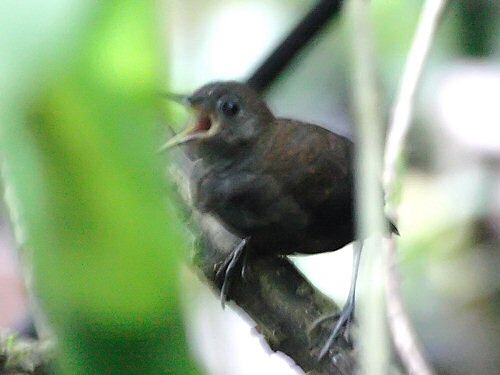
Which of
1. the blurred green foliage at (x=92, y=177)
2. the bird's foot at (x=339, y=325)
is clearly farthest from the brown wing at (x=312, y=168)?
the blurred green foliage at (x=92, y=177)

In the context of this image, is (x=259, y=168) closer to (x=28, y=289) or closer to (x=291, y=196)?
(x=291, y=196)

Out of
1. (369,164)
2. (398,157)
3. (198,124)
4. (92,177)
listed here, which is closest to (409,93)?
(398,157)

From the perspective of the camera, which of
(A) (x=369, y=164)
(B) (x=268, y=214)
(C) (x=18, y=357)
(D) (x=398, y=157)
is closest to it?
(A) (x=369, y=164)

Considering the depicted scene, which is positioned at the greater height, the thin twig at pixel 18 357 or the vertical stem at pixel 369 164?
the vertical stem at pixel 369 164

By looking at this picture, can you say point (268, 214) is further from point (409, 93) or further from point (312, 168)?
→ point (409, 93)

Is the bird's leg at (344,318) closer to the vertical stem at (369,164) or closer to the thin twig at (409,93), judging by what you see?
the thin twig at (409,93)

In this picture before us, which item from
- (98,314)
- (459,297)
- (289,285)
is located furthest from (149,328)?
(459,297)

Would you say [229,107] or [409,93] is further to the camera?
[229,107]
